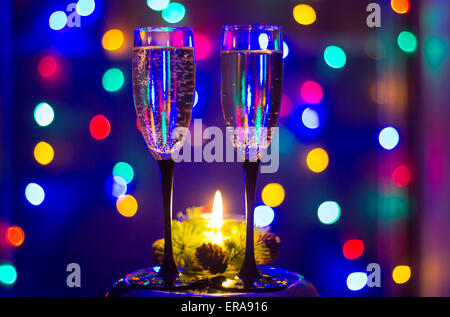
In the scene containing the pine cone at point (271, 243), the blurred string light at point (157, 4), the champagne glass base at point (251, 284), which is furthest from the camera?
the blurred string light at point (157, 4)

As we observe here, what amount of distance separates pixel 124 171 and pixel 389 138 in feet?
2.44

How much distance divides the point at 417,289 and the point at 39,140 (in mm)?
1115

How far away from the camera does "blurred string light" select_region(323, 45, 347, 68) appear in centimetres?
148

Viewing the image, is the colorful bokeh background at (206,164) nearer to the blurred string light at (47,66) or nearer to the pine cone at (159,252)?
the blurred string light at (47,66)

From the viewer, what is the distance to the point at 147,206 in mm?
1486

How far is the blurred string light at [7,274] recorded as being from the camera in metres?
1.47

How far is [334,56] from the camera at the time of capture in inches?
58.2

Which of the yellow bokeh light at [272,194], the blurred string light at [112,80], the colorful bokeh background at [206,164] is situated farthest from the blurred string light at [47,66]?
the yellow bokeh light at [272,194]

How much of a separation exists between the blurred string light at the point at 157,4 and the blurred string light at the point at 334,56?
46 cm

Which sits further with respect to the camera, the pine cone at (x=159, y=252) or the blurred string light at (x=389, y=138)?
the blurred string light at (x=389, y=138)

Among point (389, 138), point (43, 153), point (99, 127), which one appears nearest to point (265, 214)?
point (389, 138)

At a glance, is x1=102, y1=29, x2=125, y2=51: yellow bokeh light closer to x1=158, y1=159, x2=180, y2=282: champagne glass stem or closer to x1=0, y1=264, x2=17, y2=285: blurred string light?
x1=0, y1=264, x2=17, y2=285: blurred string light

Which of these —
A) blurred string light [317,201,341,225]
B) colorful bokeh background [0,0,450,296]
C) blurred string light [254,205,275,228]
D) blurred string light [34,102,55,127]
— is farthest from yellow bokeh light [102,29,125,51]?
blurred string light [317,201,341,225]
